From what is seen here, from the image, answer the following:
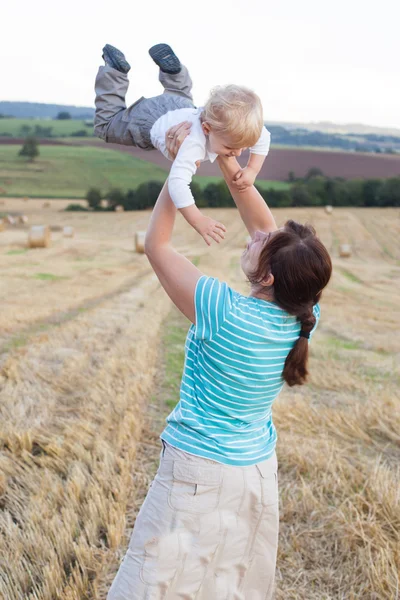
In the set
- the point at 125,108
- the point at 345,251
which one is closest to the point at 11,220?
the point at 345,251

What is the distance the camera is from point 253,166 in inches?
108

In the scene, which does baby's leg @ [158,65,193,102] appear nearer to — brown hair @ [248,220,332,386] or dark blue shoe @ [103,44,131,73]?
dark blue shoe @ [103,44,131,73]

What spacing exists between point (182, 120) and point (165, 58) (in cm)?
46

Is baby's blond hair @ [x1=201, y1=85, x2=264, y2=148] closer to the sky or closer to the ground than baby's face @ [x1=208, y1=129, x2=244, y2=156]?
closer to the sky

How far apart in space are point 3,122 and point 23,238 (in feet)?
142

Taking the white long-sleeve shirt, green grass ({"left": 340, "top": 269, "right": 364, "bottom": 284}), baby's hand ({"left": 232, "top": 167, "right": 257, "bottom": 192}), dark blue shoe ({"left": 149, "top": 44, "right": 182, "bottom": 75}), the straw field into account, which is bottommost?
green grass ({"left": 340, "top": 269, "right": 364, "bottom": 284})

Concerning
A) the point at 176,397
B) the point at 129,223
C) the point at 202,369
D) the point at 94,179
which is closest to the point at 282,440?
the point at 176,397

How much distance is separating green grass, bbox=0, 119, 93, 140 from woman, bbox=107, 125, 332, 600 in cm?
5803

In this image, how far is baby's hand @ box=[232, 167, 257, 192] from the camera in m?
2.62

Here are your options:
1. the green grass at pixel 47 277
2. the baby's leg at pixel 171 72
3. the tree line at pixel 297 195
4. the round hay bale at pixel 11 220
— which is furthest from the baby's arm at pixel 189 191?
the tree line at pixel 297 195

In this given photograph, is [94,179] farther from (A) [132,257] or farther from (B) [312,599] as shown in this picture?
Answer: (B) [312,599]

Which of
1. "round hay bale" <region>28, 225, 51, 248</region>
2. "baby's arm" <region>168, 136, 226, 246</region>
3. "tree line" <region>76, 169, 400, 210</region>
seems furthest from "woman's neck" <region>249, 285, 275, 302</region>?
"tree line" <region>76, 169, 400, 210</region>

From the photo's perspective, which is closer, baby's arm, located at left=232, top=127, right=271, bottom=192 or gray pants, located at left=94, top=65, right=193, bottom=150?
baby's arm, located at left=232, top=127, right=271, bottom=192

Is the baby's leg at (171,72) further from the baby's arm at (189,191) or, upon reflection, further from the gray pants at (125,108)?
the baby's arm at (189,191)
